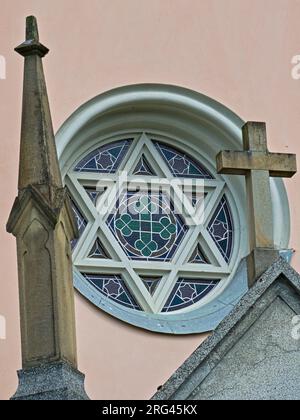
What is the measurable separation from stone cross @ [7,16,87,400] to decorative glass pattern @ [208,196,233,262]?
3181 millimetres

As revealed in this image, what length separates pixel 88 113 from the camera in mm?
14914

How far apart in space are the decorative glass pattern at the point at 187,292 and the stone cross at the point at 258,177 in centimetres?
263

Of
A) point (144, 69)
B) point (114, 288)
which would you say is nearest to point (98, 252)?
point (114, 288)

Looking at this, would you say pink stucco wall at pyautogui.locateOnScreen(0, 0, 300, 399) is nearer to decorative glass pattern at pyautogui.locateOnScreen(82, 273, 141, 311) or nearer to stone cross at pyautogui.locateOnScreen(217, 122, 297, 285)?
decorative glass pattern at pyautogui.locateOnScreen(82, 273, 141, 311)

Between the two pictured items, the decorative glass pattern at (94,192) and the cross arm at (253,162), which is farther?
the decorative glass pattern at (94,192)

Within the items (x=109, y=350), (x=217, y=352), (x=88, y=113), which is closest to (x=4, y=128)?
(x=88, y=113)

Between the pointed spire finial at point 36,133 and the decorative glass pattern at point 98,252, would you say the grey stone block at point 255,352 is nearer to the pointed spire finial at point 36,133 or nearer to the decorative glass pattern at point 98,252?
the pointed spire finial at point 36,133

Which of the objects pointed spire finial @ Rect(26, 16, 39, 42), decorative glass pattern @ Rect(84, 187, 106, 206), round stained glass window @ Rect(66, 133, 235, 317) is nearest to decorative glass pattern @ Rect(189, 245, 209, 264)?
round stained glass window @ Rect(66, 133, 235, 317)

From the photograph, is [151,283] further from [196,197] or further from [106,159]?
[106,159]

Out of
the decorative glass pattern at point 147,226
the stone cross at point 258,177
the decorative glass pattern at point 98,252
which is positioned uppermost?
the decorative glass pattern at point 147,226

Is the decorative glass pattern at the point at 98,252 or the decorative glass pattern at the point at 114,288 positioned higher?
the decorative glass pattern at the point at 98,252

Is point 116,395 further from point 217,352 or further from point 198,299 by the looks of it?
point 217,352

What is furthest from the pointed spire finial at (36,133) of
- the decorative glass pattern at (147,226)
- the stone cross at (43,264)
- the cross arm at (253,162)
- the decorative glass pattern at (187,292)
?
the decorative glass pattern at (187,292)

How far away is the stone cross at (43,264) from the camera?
11562 millimetres
